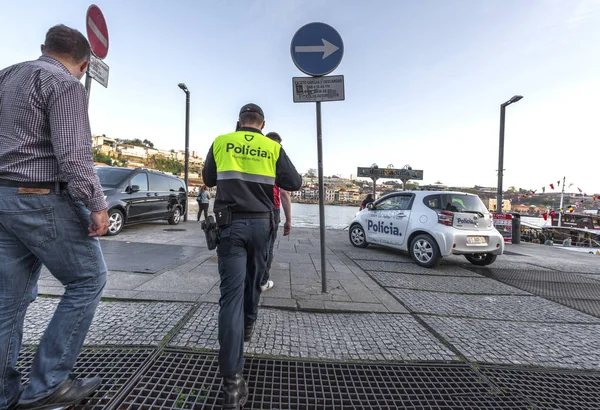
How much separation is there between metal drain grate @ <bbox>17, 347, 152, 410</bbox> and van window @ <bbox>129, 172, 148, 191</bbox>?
6.91 m

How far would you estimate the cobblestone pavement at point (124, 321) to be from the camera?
2244 millimetres

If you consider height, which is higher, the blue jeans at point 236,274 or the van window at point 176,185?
the van window at point 176,185

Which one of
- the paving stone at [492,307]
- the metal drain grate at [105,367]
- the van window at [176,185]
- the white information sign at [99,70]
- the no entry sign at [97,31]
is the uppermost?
the no entry sign at [97,31]

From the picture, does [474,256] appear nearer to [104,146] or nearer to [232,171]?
[232,171]

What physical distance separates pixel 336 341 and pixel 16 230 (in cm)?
221

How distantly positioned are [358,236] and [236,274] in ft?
20.9

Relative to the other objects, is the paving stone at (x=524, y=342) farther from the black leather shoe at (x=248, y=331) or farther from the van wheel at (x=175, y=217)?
the van wheel at (x=175, y=217)

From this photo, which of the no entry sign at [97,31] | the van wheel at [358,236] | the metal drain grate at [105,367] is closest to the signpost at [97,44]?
the no entry sign at [97,31]

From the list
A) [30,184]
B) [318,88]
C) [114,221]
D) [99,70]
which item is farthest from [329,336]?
[114,221]

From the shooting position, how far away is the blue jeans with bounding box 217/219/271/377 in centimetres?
167

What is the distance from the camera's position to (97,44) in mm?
2900

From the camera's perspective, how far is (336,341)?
2.46 meters

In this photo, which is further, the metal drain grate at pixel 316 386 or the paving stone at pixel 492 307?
the paving stone at pixel 492 307

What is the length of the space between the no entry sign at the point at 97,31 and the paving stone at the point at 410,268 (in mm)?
4848
